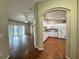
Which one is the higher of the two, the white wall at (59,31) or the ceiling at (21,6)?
the ceiling at (21,6)

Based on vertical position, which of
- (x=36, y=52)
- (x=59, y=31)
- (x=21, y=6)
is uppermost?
(x=21, y=6)

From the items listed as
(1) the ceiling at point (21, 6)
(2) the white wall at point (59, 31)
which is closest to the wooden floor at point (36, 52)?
(1) the ceiling at point (21, 6)

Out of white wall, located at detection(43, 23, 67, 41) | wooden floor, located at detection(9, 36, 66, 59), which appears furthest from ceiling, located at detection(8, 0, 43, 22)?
white wall, located at detection(43, 23, 67, 41)

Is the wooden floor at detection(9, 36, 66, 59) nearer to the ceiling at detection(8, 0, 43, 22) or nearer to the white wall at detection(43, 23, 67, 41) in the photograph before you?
the ceiling at detection(8, 0, 43, 22)

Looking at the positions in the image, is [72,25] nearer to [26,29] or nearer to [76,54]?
[76,54]

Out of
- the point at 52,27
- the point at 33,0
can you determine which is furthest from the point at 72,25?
the point at 52,27

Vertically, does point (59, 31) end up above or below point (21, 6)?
below

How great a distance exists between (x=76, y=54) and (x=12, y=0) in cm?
426

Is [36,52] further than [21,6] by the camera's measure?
No

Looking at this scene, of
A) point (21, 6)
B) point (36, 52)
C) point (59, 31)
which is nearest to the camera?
point (36, 52)

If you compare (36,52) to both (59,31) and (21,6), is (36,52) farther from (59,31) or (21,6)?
(59,31)

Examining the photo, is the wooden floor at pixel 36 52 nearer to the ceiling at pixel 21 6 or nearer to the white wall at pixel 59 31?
the ceiling at pixel 21 6

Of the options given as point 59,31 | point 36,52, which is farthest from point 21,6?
point 59,31

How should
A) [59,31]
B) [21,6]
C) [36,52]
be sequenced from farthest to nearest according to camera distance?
1. [59,31]
2. [21,6]
3. [36,52]
